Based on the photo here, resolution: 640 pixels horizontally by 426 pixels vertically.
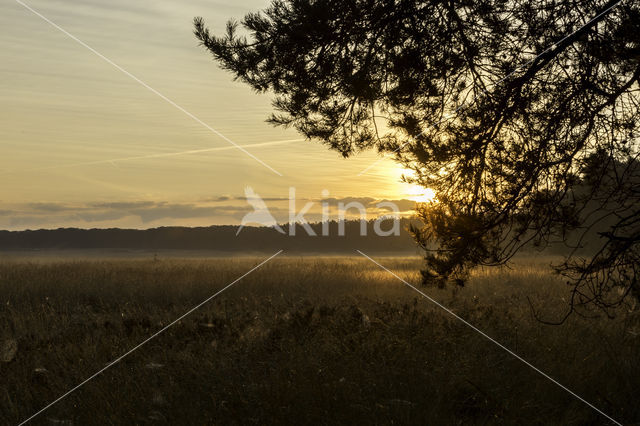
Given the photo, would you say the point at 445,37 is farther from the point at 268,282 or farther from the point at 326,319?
the point at 268,282

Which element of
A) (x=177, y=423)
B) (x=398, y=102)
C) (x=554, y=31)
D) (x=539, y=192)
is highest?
(x=554, y=31)

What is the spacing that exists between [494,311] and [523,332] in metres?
1.81

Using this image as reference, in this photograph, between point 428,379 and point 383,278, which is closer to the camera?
point 428,379

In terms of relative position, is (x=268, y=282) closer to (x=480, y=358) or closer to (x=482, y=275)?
(x=482, y=275)

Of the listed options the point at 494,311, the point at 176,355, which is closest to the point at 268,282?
the point at 494,311

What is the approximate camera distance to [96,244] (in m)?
71.0

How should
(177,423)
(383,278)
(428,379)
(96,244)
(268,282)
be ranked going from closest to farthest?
1. (177,423)
2. (428,379)
3. (268,282)
4. (383,278)
5. (96,244)

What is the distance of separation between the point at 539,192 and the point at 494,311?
353 centimetres

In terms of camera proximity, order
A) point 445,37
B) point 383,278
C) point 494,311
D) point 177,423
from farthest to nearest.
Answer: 1. point 383,278
2. point 494,311
3. point 445,37
4. point 177,423

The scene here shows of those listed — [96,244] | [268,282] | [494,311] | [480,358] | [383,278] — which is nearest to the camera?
[480,358]

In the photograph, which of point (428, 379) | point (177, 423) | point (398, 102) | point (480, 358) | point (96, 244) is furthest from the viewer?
point (96, 244)

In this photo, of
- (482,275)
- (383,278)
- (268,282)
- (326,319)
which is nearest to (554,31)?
(326,319)

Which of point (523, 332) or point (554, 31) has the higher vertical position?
point (554, 31)

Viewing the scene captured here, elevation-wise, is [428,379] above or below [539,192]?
below
